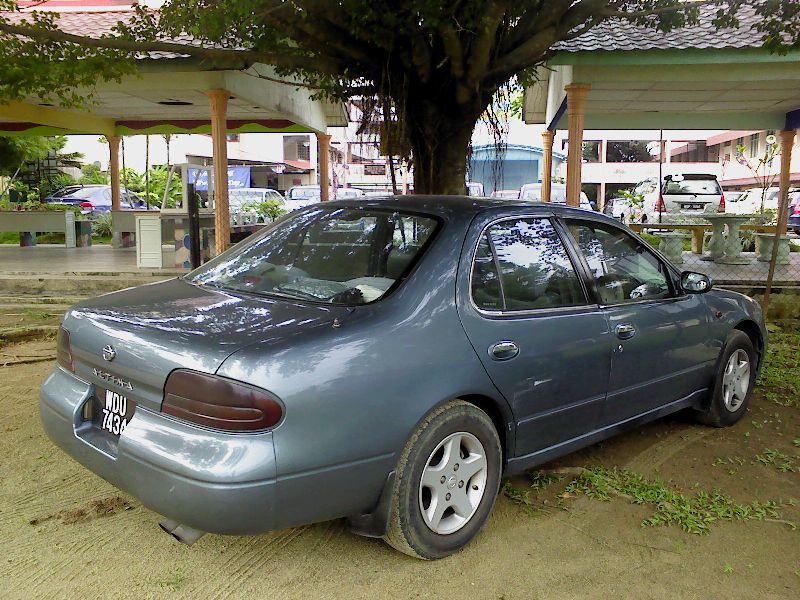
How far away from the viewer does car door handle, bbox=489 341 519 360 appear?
3055 millimetres

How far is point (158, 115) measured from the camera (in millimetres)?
15281

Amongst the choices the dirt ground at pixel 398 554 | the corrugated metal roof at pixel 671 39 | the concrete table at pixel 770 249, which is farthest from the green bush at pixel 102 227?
the dirt ground at pixel 398 554

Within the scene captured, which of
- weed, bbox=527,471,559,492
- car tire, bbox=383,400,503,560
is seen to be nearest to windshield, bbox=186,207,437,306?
car tire, bbox=383,400,503,560

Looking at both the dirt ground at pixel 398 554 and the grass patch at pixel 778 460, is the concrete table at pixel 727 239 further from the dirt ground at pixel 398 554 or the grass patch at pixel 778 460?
the dirt ground at pixel 398 554

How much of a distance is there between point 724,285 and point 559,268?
6.15m

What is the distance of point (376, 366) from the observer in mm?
2646

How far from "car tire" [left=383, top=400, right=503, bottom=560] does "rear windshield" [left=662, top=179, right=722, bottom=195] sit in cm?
1843

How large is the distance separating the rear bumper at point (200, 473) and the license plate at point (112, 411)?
12 centimetres

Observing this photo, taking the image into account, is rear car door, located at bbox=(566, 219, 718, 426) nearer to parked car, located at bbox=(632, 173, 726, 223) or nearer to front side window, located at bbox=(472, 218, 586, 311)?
front side window, located at bbox=(472, 218, 586, 311)

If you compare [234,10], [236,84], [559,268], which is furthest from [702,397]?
[236,84]

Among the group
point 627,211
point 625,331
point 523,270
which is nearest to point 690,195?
point 627,211

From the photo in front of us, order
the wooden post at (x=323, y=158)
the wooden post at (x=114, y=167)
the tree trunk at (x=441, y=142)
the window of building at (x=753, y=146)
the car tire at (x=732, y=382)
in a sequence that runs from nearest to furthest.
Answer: the car tire at (x=732, y=382)
the tree trunk at (x=441, y=142)
the wooden post at (x=323, y=158)
the wooden post at (x=114, y=167)
the window of building at (x=753, y=146)

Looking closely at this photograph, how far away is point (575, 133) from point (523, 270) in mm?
7222

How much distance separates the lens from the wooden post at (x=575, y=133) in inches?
386
